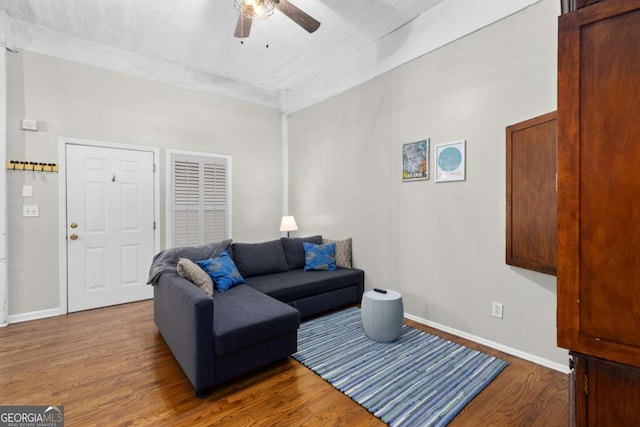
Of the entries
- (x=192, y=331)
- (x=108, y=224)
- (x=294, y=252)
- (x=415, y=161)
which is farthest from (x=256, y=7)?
(x=108, y=224)

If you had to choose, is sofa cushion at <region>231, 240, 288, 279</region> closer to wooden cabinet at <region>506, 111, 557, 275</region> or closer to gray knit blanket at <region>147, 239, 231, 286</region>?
gray knit blanket at <region>147, 239, 231, 286</region>

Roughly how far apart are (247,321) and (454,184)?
7.38ft

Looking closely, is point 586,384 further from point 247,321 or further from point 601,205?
point 247,321

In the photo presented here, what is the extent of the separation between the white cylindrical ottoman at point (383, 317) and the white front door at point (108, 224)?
3.02m

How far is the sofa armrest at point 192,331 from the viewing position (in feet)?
6.28

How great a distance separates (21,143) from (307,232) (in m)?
3.55

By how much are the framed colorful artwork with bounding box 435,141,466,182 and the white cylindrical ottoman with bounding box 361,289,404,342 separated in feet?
4.21

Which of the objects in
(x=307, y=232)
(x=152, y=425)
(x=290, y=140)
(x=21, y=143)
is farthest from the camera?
(x=290, y=140)

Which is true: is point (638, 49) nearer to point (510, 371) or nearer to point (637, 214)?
point (637, 214)

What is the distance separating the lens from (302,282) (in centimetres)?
325

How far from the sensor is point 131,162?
380 centimetres

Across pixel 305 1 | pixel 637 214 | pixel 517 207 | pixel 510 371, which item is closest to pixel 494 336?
pixel 510 371

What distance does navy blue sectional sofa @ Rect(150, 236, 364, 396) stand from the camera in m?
1.95

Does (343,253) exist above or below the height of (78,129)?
below
